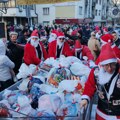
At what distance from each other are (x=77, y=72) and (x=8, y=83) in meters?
1.47

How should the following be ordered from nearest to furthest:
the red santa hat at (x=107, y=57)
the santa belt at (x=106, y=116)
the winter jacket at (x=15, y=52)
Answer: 1. the red santa hat at (x=107, y=57)
2. the santa belt at (x=106, y=116)
3. the winter jacket at (x=15, y=52)

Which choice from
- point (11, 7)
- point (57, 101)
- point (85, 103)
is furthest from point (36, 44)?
point (11, 7)

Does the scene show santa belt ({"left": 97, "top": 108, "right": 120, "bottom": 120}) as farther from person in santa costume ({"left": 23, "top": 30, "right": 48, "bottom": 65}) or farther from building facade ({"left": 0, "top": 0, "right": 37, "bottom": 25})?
building facade ({"left": 0, "top": 0, "right": 37, "bottom": 25})

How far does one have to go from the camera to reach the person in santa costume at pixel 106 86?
308 centimetres

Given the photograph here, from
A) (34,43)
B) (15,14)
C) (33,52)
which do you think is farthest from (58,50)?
(15,14)

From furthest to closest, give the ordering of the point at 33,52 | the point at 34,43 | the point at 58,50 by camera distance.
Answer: the point at 58,50 < the point at 34,43 < the point at 33,52

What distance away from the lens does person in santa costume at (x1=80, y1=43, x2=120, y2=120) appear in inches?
121

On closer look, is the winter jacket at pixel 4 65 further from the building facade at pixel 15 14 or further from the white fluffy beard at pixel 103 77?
the building facade at pixel 15 14

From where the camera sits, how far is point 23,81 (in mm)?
4609

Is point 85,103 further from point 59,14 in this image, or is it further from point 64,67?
point 59,14

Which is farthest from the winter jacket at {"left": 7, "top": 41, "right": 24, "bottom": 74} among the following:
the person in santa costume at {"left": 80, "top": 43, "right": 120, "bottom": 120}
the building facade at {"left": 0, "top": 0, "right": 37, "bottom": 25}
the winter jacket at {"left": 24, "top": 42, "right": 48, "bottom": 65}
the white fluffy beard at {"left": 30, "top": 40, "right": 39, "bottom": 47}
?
the building facade at {"left": 0, "top": 0, "right": 37, "bottom": 25}

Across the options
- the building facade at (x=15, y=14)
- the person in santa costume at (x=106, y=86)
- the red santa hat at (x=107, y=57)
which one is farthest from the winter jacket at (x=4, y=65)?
the building facade at (x=15, y=14)

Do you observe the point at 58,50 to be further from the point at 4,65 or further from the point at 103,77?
the point at 103,77

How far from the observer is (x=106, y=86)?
3143 millimetres
